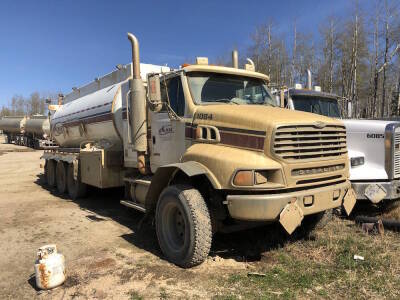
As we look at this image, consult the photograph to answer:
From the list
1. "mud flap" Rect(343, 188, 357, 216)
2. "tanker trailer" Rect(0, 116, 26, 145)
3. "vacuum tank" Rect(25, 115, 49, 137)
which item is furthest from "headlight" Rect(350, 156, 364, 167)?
"tanker trailer" Rect(0, 116, 26, 145)

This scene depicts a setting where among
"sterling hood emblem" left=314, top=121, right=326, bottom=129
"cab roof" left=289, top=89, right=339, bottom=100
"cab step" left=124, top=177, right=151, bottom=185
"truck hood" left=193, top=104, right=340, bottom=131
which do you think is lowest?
"cab step" left=124, top=177, right=151, bottom=185

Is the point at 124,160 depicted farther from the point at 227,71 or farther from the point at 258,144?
the point at 258,144

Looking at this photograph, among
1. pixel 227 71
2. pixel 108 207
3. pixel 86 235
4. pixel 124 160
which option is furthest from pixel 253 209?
pixel 108 207

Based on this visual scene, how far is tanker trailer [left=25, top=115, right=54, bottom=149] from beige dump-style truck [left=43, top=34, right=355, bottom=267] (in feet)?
95.2

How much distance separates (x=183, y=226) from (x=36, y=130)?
34097 mm

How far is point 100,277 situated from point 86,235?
2018 millimetres

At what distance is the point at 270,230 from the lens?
5.95 metres

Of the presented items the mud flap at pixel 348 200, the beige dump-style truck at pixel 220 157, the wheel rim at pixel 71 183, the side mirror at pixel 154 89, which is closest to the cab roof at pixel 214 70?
the beige dump-style truck at pixel 220 157

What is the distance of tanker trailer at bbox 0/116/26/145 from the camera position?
40.1 metres

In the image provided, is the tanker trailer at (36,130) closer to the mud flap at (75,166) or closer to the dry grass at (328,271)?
the mud flap at (75,166)

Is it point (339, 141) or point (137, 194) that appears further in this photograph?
Answer: point (137, 194)

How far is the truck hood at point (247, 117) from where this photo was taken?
13.8ft

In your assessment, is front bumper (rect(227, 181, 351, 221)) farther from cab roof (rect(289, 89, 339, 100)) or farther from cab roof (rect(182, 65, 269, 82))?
cab roof (rect(289, 89, 339, 100))

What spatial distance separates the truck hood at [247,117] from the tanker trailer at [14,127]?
39473mm
